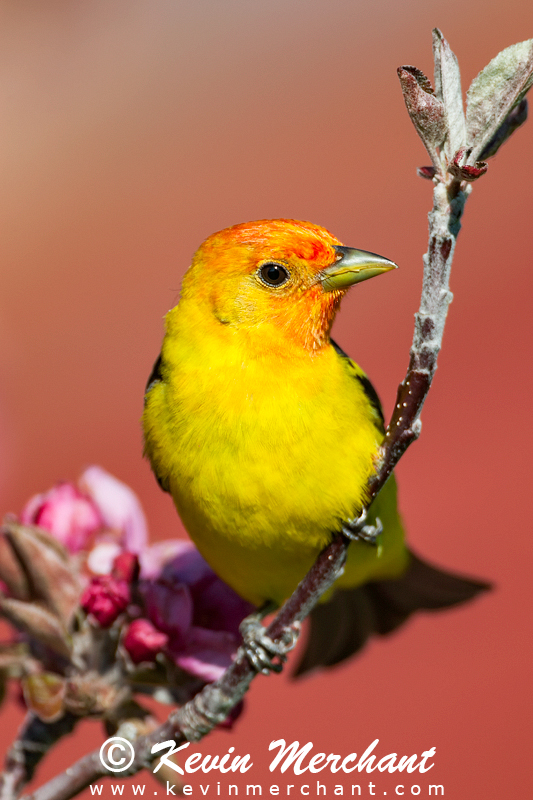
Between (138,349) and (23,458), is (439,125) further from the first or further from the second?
(138,349)

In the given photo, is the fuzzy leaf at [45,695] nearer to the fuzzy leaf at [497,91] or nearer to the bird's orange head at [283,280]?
the bird's orange head at [283,280]

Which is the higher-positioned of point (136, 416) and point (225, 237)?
point (225, 237)

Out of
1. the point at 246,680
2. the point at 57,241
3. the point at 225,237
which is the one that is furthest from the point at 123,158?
the point at 246,680

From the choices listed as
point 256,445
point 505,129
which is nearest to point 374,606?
point 256,445

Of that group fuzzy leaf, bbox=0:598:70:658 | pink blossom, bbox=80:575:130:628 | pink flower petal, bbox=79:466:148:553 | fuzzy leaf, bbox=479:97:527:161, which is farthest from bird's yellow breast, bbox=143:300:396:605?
fuzzy leaf, bbox=479:97:527:161

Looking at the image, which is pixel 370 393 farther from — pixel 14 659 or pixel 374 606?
pixel 14 659

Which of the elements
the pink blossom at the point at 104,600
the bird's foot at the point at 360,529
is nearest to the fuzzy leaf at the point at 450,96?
the bird's foot at the point at 360,529

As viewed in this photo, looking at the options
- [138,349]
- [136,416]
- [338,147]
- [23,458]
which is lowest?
[23,458]
